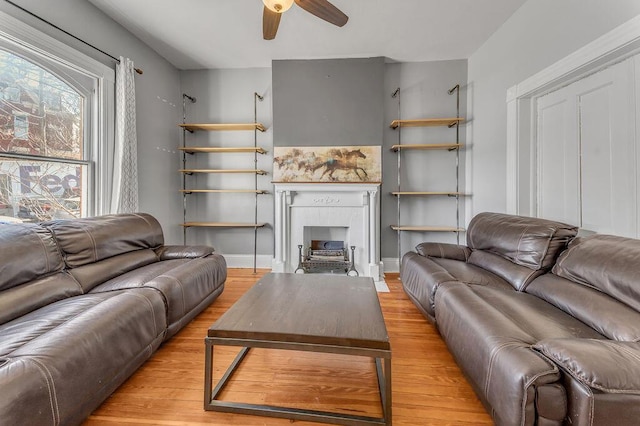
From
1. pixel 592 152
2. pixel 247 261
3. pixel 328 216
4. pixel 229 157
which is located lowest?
pixel 247 261

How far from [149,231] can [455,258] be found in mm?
2923

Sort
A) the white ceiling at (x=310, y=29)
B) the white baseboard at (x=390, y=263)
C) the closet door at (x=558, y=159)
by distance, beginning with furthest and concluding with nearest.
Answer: the white baseboard at (x=390, y=263) < the white ceiling at (x=310, y=29) < the closet door at (x=558, y=159)

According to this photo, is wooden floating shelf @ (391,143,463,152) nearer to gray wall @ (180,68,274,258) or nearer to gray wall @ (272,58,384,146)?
gray wall @ (272,58,384,146)

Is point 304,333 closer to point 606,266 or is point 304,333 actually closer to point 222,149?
point 606,266

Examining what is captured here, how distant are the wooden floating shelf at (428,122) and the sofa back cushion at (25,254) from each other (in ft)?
11.3

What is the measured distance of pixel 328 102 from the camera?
3498 millimetres

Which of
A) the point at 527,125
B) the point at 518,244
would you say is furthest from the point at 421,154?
the point at 518,244

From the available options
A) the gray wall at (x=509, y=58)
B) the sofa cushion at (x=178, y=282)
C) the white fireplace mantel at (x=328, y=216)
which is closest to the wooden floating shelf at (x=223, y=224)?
the white fireplace mantel at (x=328, y=216)

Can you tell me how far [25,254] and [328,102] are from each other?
3178 millimetres

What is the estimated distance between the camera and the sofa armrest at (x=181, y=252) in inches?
98.6

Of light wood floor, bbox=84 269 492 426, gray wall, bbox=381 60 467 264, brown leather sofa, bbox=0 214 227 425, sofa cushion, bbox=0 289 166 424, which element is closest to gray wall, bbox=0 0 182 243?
brown leather sofa, bbox=0 214 227 425

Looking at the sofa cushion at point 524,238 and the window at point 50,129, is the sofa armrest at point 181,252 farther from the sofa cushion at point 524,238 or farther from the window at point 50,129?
the sofa cushion at point 524,238

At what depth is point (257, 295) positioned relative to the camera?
1.72 m

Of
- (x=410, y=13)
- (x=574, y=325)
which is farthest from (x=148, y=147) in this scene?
(x=574, y=325)
